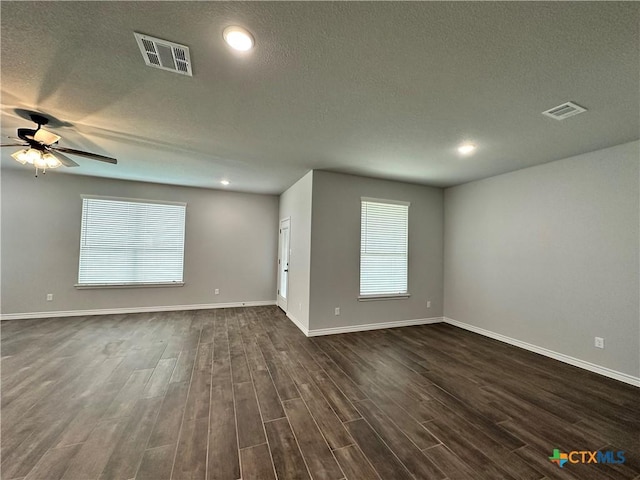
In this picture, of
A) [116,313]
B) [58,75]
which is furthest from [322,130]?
[116,313]

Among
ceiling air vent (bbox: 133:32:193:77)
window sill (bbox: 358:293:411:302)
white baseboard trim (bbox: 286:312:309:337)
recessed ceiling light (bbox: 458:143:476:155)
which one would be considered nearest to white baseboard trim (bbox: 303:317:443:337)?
white baseboard trim (bbox: 286:312:309:337)

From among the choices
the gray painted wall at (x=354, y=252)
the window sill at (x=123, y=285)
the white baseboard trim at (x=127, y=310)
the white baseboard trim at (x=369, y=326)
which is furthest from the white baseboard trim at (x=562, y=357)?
the window sill at (x=123, y=285)

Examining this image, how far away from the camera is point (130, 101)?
7.77 ft

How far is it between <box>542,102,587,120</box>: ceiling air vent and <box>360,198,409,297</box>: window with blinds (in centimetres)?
265

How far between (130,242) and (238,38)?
5247mm

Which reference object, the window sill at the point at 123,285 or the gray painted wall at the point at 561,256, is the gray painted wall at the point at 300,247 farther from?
the gray painted wall at the point at 561,256

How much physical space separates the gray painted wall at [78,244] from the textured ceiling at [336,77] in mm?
2307

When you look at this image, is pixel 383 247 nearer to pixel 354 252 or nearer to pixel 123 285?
pixel 354 252

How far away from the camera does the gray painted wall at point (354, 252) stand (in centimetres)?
431

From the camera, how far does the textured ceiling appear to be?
1.45 metres

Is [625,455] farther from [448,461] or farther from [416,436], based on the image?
[416,436]

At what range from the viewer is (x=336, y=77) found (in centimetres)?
198

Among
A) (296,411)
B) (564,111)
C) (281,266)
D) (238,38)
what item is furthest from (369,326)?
(238,38)

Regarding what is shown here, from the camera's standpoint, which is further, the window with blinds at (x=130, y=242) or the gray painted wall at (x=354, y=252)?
the window with blinds at (x=130, y=242)
